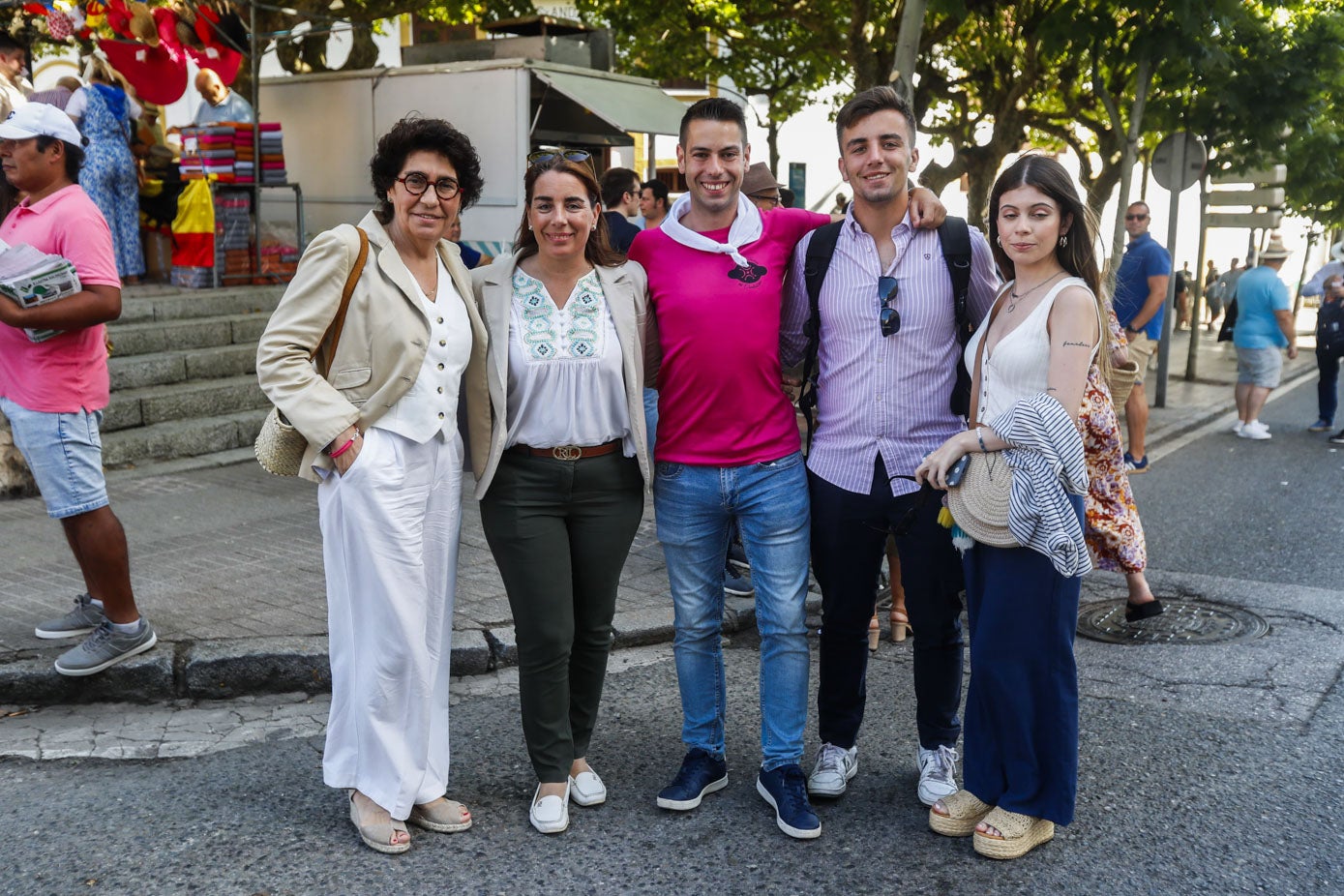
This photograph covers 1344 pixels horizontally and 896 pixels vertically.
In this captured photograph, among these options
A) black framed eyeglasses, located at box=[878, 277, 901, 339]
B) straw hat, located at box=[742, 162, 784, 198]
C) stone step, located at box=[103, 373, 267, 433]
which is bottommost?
stone step, located at box=[103, 373, 267, 433]

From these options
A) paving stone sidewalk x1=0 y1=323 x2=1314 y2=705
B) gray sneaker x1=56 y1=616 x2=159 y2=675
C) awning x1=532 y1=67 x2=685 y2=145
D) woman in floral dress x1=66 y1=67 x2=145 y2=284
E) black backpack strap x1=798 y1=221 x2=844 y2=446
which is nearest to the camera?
black backpack strap x1=798 y1=221 x2=844 y2=446

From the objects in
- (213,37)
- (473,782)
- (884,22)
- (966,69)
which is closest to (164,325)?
(213,37)

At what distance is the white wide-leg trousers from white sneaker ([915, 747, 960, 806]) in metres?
1.42

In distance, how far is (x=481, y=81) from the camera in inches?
476

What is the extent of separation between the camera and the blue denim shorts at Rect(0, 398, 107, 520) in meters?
4.46

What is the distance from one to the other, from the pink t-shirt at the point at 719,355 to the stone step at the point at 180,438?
5.68 meters

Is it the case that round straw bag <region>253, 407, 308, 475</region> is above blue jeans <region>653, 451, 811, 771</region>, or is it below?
above

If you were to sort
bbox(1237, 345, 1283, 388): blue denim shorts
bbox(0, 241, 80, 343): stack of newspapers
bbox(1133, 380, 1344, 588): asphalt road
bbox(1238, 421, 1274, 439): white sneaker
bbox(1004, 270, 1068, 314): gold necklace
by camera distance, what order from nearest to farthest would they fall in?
bbox(1004, 270, 1068, 314): gold necklace
bbox(0, 241, 80, 343): stack of newspapers
bbox(1133, 380, 1344, 588): asphalt road
bbox(1237, 345, 1283, 388): blue denim shorts
bbox(1238, 421, 1274, 439): white sneaker

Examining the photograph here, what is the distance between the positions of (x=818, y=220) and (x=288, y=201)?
10.2m

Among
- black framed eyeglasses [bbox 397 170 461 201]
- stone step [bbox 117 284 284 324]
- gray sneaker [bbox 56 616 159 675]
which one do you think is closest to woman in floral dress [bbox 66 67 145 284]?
stone step [bbox 117 284 284 324]

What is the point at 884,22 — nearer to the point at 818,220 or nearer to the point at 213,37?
the point at 213,37

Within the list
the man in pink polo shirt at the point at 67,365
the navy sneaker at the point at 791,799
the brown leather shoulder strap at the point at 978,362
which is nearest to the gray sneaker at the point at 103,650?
the man in pink polo shirt at the point at 67,365

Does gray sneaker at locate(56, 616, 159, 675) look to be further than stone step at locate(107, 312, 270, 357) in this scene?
No

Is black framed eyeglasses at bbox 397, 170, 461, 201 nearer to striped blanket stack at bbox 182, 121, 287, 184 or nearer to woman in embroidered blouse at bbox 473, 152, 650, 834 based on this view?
woman in embroidered blouse at bbox 473, 152, 650, 834
